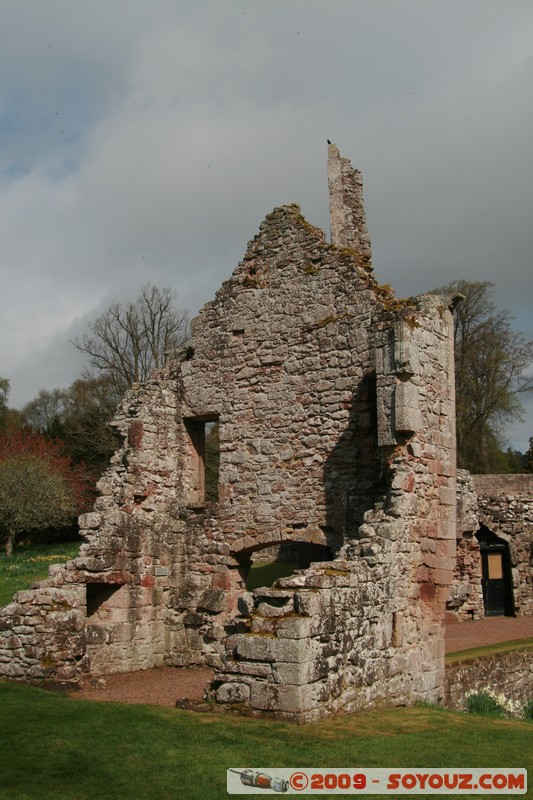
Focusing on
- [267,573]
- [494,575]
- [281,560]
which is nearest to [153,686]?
[494,575]

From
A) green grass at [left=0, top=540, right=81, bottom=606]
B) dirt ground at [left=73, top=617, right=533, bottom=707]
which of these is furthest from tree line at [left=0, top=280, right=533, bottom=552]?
dirt ground at [left=73, top=617, right=533, bottom=707]

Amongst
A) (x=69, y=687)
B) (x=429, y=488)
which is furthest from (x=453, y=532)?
(x=69, y=687)

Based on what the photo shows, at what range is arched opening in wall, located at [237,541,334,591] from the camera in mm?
23423

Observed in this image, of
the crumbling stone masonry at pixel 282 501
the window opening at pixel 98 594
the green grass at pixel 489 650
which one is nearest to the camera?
the crumbling stone masonry at pixel 282 501

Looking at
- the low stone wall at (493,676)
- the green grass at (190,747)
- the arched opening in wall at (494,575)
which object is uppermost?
the arched opening in wall at (494,575)

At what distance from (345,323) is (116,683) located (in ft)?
19.3

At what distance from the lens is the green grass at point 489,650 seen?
13.6 meters

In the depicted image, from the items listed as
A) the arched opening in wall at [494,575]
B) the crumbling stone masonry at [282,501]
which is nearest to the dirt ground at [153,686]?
Result: the crumbling stone masonry at [282,501]

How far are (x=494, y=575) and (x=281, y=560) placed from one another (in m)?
8.36

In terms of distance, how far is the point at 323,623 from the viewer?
8.59m

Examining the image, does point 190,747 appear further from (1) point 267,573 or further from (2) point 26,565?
(1) point 267,573

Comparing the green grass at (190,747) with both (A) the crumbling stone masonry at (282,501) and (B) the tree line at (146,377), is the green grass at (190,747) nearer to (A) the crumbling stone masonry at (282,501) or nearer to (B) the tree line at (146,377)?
(A) the crumbling stone masonry at (282,501)

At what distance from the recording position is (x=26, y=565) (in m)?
24.7

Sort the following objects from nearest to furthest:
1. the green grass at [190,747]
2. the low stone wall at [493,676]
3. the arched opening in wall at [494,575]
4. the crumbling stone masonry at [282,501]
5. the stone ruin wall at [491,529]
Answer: the green grass at [190,747]
the crumbling stone masonry at [282,501]
the low stone wall at [493,676]
the stone ruin wall at [491,529]
the arched opening in wall at [494,575]
